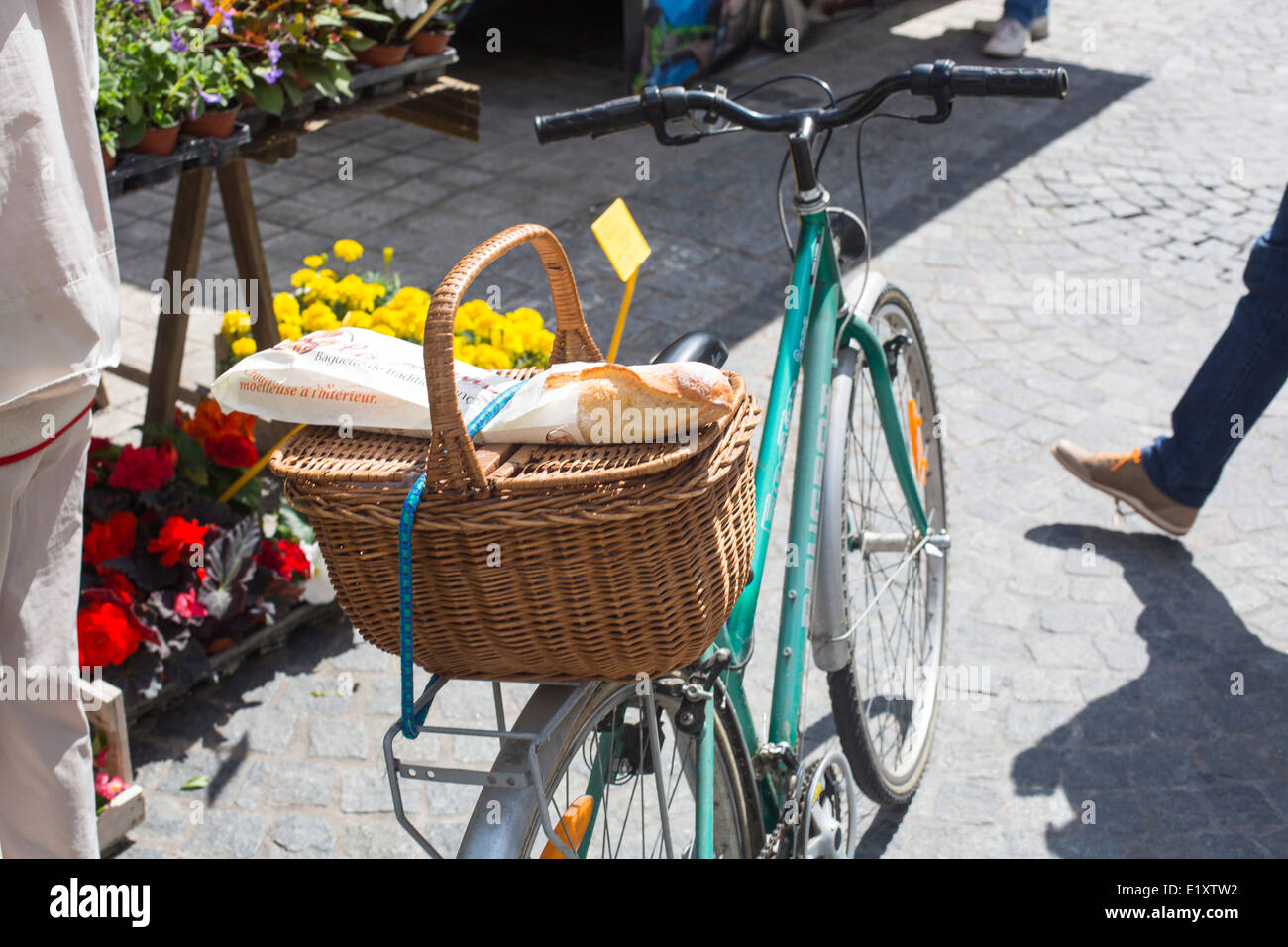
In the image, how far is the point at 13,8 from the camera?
1543mm

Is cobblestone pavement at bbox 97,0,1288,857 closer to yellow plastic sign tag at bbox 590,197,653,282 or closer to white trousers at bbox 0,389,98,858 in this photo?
white trousers at bbox 0,389,98,858

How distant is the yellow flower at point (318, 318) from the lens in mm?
3262

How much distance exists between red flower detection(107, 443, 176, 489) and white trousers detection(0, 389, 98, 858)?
4.72 ft

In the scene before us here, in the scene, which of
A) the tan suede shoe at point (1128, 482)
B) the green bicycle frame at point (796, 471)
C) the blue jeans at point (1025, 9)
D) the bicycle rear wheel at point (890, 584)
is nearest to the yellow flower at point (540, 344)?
the bicycle rear wheel at point (890, 584)

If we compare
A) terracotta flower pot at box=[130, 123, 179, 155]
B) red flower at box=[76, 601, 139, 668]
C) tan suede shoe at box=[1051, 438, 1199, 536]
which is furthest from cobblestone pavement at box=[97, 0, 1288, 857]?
terracotta flower pot at box=[130, 123, 179, 155]

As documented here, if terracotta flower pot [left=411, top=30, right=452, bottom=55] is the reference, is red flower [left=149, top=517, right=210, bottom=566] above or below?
below

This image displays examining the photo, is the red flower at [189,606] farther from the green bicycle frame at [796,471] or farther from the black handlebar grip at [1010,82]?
the black handlebar grip at [1010,82]

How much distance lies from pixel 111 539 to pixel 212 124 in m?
1.11

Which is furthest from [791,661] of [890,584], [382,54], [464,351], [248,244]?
[382,54]

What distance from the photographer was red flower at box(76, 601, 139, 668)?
9.55 feet

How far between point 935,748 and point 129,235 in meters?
4.71

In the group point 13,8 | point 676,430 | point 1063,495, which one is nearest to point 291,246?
point 1063,495

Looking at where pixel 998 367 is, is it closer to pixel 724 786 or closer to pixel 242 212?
pixel 242 212
